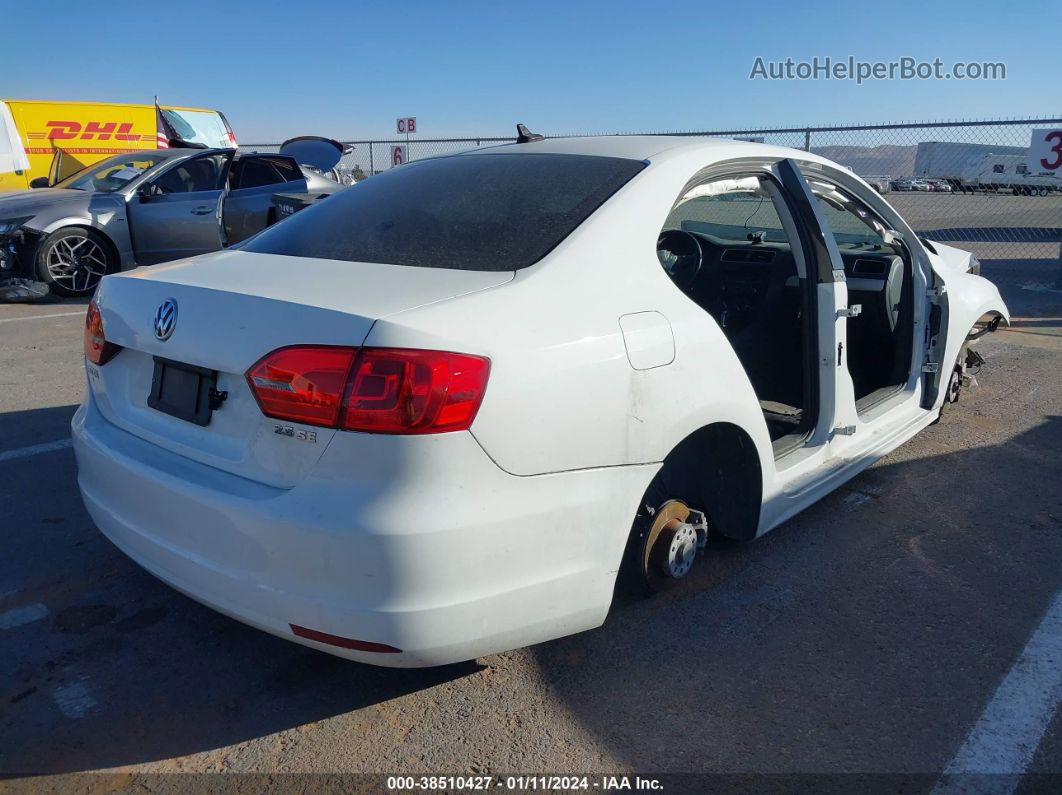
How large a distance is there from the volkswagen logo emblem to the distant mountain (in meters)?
10.5

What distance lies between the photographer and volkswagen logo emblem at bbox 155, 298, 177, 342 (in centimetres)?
233

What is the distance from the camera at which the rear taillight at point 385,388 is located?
6.47 feet

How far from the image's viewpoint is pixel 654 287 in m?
2.54

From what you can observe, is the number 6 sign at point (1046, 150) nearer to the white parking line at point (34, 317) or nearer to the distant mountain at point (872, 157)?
the distant mountain at point (872, 157)

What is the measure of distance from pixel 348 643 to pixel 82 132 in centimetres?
1770

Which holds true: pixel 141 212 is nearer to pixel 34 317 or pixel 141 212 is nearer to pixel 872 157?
pixel 34 317

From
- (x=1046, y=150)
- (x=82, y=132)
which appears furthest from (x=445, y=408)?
(x=82, y=132)

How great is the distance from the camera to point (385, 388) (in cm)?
197

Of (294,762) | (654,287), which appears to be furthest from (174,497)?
(654,287)

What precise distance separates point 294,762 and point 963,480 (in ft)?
11.1

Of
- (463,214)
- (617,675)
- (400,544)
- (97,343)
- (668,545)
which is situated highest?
(463,214)

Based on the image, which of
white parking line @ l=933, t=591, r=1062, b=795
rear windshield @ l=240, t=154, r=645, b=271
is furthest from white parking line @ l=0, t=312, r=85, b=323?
white parking line @ l=933, t=591, r=1062, b=795

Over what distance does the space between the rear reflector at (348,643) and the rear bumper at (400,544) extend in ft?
0.05

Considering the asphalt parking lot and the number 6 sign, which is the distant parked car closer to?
the asphalt parking lot
